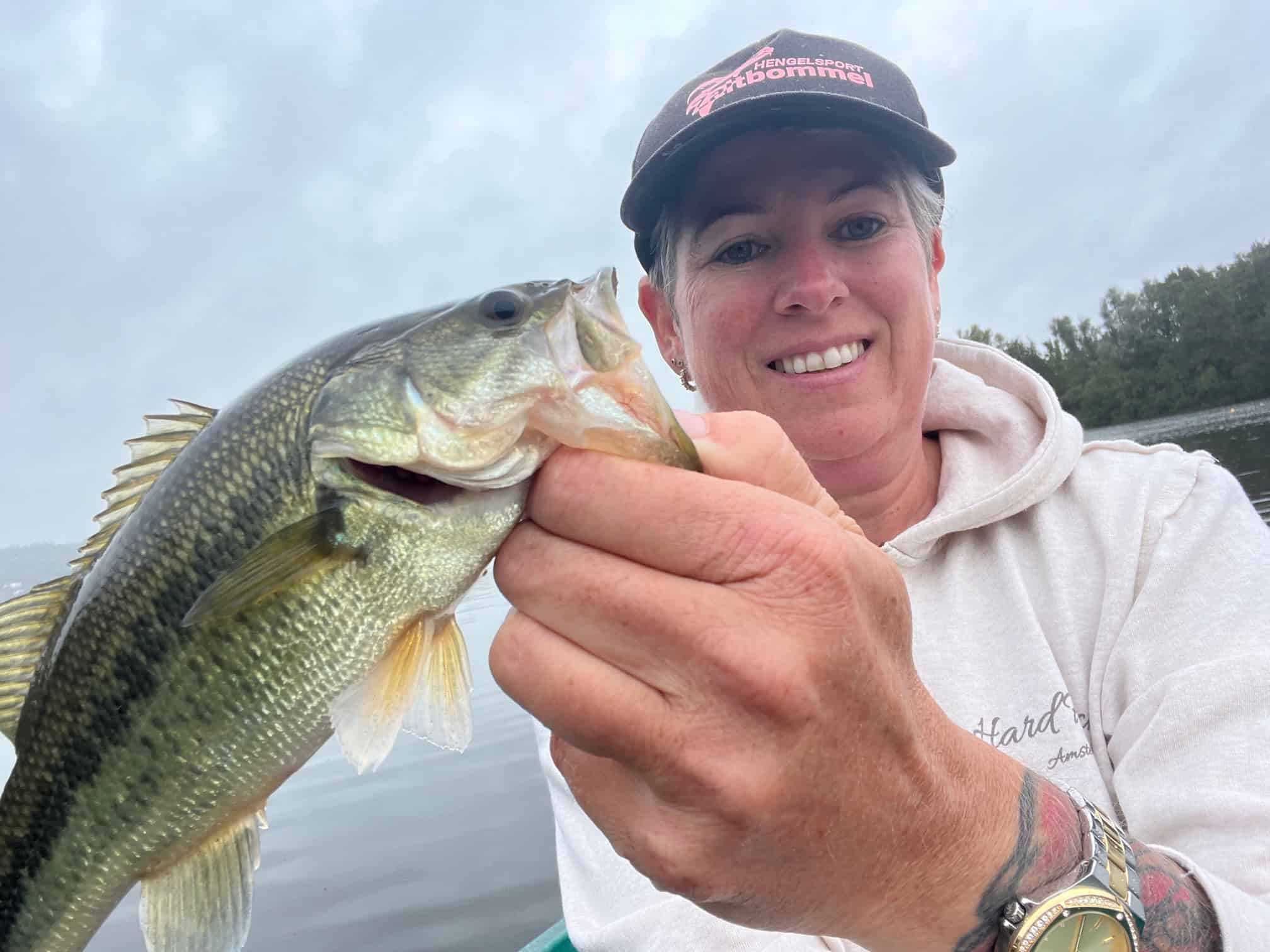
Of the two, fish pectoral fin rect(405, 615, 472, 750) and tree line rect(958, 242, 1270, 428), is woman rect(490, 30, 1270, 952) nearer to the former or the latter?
fish pectoral fin rect(405, 615, 472, 750)

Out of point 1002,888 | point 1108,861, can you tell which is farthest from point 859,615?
point 1108,861

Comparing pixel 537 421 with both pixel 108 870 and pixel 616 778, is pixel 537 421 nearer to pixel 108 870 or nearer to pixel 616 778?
pixel 616 778

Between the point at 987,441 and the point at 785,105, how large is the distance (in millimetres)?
1392

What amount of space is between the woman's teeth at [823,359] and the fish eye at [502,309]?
1.45m

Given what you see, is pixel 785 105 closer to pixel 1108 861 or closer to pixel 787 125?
pixel 787 125

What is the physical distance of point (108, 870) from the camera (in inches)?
66.3

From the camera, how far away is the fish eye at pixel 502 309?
1.54 m

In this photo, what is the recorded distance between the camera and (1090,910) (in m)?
1.55

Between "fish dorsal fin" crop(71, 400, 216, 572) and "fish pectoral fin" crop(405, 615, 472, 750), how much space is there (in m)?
0.79

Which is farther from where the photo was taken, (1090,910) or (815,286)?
(815,286)

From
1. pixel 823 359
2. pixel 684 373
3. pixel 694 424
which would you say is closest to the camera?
pixel 694 424

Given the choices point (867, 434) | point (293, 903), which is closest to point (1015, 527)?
point (867, 434)

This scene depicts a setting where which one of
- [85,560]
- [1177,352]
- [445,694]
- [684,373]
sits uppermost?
[1177,352]

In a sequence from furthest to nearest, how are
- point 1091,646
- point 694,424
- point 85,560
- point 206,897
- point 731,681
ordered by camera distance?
point 1091,646 → point 85,560 → point 206,897 → point 694,424 → point 731,681
